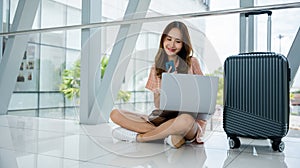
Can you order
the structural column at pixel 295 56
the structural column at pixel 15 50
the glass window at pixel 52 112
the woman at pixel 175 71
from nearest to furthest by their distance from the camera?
the woman at pixel 175 71
the structural column at pixel 295 56
the structural column at pixel 15 50
the glass window at pixel 52 112

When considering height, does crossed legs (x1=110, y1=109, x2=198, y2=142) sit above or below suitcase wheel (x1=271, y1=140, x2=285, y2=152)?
above

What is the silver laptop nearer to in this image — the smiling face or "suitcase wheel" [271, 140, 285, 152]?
the smiling face

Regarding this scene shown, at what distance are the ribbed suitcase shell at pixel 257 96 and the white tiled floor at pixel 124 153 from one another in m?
0.13

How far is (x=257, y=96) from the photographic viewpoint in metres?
1.64

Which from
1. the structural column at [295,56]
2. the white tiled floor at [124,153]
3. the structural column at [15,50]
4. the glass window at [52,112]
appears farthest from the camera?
the glass window at [52,112]

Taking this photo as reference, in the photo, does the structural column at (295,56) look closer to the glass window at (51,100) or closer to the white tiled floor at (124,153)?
the white tiled floor at (124,153)

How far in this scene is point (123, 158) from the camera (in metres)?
1.45

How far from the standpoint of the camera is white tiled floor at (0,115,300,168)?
1343mm

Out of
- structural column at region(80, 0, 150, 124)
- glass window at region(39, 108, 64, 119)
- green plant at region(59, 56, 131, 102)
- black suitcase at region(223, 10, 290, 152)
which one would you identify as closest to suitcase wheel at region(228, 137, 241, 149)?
black suitcase at region(223, 10, 290, 152)

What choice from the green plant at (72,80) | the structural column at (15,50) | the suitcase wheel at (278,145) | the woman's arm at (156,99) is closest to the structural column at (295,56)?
the suitcase wheel at (278,145)

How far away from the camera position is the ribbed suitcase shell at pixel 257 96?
5.21 feet

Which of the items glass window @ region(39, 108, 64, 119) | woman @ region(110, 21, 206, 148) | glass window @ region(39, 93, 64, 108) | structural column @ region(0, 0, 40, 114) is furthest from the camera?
glass window @ region(39, 93, 64, 108)

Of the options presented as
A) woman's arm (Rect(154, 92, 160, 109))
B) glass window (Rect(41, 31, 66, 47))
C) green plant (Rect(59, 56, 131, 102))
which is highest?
glass window (Rect(41, 31, 66, 47))

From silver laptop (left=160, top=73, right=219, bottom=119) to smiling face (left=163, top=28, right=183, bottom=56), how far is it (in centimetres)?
16
